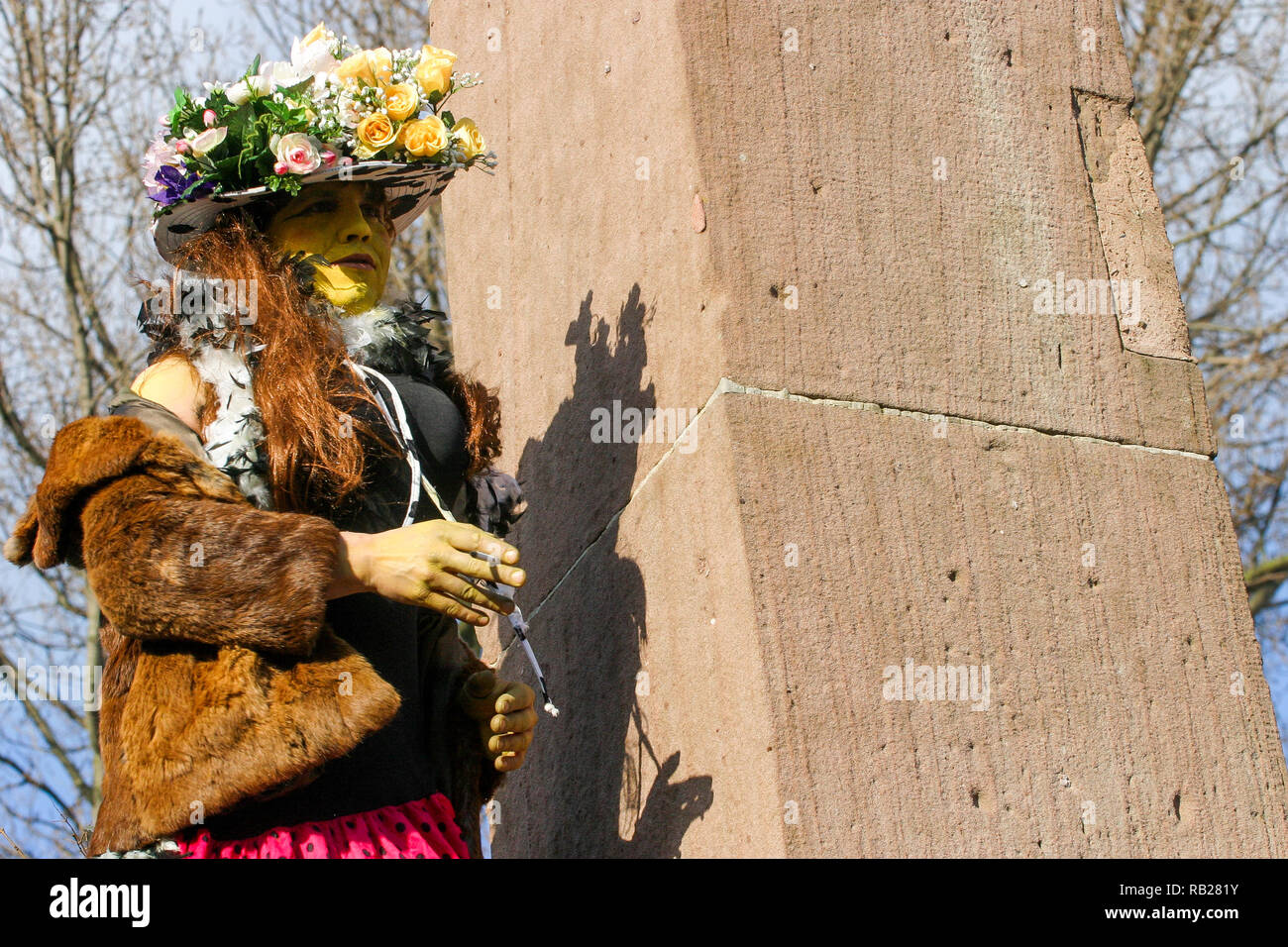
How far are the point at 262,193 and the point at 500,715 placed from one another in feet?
3.74

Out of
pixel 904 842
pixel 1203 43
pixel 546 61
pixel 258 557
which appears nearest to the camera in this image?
pixel 258 557

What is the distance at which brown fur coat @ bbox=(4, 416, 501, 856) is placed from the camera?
2703mm

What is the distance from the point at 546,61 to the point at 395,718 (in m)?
1.84

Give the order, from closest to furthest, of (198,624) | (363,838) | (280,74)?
(198,624) → (363,838) → (280,74)

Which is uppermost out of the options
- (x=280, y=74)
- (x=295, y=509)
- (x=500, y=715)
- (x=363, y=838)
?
(x=280, y=74)

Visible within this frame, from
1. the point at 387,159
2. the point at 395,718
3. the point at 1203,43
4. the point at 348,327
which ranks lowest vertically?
the point at 395,718

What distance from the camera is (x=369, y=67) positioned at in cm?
340

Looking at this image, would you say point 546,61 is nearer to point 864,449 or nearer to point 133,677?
point 864,449

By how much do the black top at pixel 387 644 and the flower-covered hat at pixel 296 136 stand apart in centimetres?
46

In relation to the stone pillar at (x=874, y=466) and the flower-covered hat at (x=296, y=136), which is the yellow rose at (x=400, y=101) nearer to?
the flower-covered hat at (x=296, y=136)

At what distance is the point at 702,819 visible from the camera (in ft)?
10.2

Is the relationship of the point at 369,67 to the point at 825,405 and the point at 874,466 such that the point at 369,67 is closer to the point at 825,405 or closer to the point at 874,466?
the point at 825,405

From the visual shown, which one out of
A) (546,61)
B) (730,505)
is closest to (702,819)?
(730,505)

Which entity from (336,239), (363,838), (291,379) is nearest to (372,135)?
(336,239)
